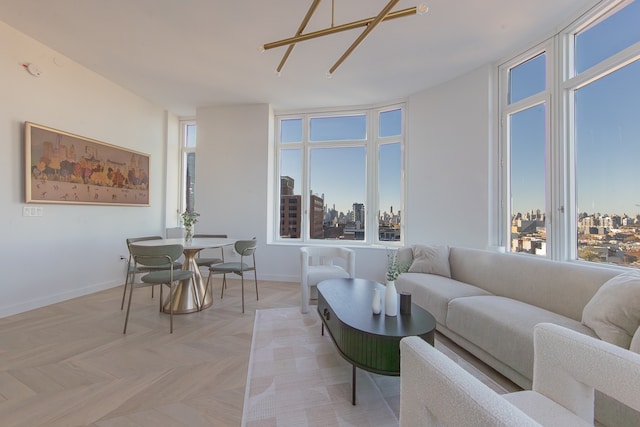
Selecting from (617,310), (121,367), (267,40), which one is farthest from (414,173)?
(121,367)

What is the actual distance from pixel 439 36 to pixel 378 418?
11.8ft

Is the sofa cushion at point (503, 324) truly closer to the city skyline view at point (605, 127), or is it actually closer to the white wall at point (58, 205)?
the city skyline view at point (605, 127)

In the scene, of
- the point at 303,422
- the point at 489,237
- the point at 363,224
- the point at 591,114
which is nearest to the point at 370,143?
the point at 363,224

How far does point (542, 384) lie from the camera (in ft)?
3.79

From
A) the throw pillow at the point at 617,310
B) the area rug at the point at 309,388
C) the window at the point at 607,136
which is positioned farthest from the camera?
the window at the point at 607,136

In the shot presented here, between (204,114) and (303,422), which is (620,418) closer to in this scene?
(303,422)

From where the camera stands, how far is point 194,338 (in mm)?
2701

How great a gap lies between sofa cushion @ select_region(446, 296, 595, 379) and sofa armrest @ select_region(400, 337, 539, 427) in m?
1.18

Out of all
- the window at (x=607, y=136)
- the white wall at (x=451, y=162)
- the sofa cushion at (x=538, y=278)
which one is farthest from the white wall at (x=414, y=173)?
the window at (x=607, y=136)

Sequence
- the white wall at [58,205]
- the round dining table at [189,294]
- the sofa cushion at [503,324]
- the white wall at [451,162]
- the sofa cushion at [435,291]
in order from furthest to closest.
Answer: the white wall at [451,162]
the round dining table at [189,294]
the white wall at [58,205]
the sofa cushion at [435,291]
the sofa cushion at [503,324]

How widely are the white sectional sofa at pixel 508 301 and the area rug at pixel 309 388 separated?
0.81 feet

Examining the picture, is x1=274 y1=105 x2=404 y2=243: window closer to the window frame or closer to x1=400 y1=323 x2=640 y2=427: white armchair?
the window frame

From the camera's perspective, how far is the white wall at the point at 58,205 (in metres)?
3.15

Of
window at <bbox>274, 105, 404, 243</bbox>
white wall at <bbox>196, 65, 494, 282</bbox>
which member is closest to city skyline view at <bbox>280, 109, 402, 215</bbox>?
window at <bbox>274, 105, 404, 243</bbox>
